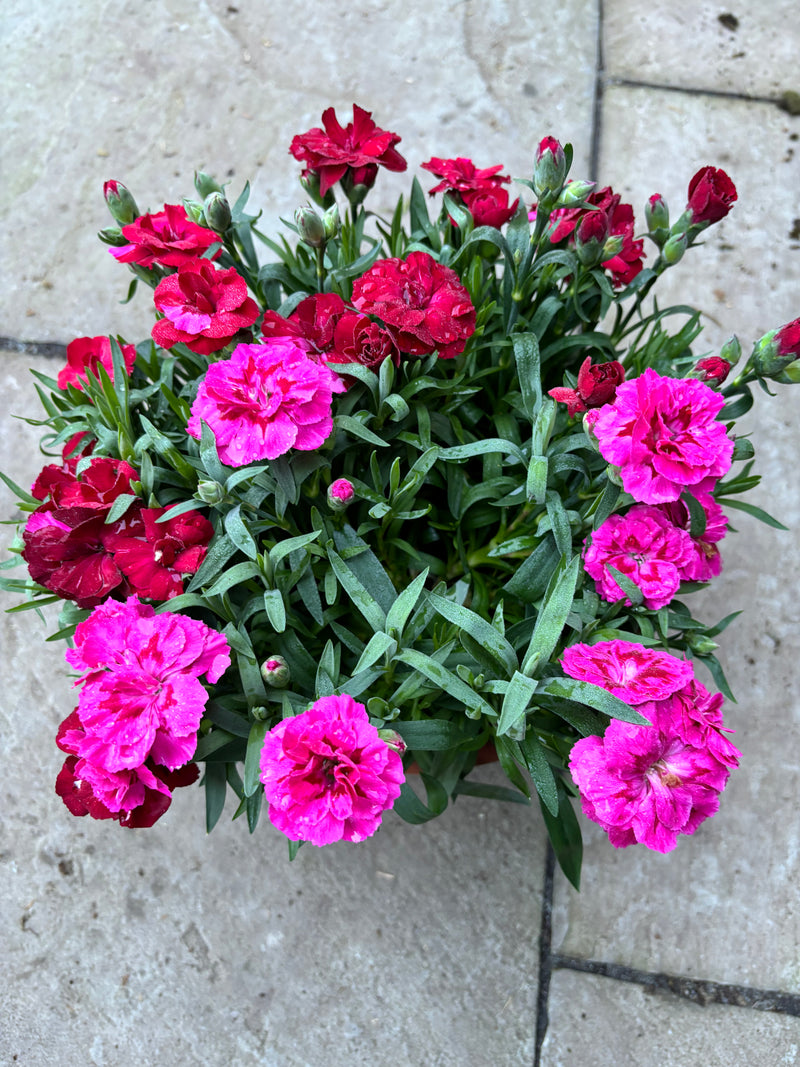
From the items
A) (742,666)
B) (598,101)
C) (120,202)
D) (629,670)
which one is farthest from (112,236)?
(598,101)

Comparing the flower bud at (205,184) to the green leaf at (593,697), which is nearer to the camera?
the green leaf at (593,697)

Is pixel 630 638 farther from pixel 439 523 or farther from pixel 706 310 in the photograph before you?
pixel 706 310

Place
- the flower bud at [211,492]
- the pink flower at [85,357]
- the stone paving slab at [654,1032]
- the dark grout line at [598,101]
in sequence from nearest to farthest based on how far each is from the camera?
the flower bud at [211,492] < the pink flower at [85,357] < the stone paving slab at [654,1032] < the dark grout line at [598,101]

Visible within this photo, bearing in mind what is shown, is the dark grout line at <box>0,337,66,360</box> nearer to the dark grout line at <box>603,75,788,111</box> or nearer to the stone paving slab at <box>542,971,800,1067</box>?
the dark grout line at <box>603,75,788,111</box>

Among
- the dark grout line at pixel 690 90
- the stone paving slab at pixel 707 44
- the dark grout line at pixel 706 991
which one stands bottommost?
the dark grout line at pixel 706 991

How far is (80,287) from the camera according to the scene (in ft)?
5.48

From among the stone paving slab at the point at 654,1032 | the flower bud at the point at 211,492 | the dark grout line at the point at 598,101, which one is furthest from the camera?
the dark grout line at the point at 598,101

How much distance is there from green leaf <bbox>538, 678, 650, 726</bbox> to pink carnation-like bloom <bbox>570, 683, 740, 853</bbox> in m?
0.01

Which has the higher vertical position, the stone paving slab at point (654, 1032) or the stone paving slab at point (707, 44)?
the stone paving slab at point (707, 44)

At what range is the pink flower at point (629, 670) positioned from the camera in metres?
0.80

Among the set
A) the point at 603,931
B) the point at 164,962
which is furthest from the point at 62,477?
the point at 603,931

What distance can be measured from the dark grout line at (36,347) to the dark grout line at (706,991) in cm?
137

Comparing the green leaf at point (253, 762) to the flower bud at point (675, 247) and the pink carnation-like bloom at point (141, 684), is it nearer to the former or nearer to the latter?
the pink carnation-like bloom at point (141, 684)

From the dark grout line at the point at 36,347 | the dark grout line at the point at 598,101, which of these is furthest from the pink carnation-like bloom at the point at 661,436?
the dark grout line at the point at 36,347
